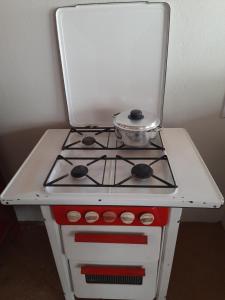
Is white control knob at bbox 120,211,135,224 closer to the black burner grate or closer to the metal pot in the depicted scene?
the black burner grate

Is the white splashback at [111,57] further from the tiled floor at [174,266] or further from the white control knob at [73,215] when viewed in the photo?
the tiled floor at [174,266]

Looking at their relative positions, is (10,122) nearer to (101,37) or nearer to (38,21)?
(38,21)

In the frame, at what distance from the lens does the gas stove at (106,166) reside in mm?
794

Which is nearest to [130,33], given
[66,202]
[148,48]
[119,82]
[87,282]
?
[148,48]

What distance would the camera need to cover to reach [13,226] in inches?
59.3

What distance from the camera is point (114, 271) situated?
93 cm

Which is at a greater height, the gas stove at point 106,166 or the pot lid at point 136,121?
the pot lid at point 136,121

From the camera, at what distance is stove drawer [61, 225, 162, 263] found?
820mm

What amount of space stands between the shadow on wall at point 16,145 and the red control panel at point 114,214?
58cm

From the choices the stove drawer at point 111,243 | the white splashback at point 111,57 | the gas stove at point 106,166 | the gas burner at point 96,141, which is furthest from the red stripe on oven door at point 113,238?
the white splashback at point 111,57

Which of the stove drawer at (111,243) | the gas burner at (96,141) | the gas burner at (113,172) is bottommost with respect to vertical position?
the stove drawer at (111,243)

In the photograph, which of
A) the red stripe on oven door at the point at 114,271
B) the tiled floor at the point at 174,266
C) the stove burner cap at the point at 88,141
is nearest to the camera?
the red stripe on oven door at the point at 114,271

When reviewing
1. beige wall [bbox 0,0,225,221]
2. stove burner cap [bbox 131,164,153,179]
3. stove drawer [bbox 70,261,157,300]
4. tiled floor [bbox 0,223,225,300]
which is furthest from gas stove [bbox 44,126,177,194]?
tiled floor [bbox 0,223,225,300]

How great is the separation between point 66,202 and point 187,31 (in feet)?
2.74
